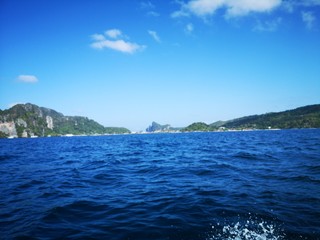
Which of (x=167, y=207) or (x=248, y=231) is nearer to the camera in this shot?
(x=248, y=231)

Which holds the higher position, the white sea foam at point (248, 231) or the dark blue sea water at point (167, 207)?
the dark blue sea water at point (167, 207)

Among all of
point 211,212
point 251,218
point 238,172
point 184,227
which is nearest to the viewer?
point 184,227

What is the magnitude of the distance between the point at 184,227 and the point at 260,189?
729 centimetres

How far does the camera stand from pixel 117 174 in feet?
68.7

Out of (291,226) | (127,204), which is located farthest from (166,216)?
(291,226)

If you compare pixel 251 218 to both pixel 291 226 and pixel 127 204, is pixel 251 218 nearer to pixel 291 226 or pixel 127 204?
pixel 291 226

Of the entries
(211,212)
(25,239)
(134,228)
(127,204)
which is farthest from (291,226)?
(25,239)

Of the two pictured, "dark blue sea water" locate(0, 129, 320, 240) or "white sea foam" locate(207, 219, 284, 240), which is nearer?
"white sea foam" locate(207, 219, 284, 240)

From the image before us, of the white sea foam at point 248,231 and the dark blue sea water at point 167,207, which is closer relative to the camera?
the white sea foam at point 248,231

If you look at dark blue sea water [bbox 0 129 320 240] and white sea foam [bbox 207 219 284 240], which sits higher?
dark blue sea water [bbox 0 129 320 240]

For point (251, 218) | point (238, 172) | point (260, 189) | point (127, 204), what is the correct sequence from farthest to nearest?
point (238, 172), point (260, 189), point (127, 204), point (251, 218)

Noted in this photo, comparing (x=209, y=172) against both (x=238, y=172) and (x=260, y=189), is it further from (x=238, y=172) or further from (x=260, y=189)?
(x=260, y=189)

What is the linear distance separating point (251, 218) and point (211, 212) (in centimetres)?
171

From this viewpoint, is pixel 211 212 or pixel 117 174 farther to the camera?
pixel 117 174
